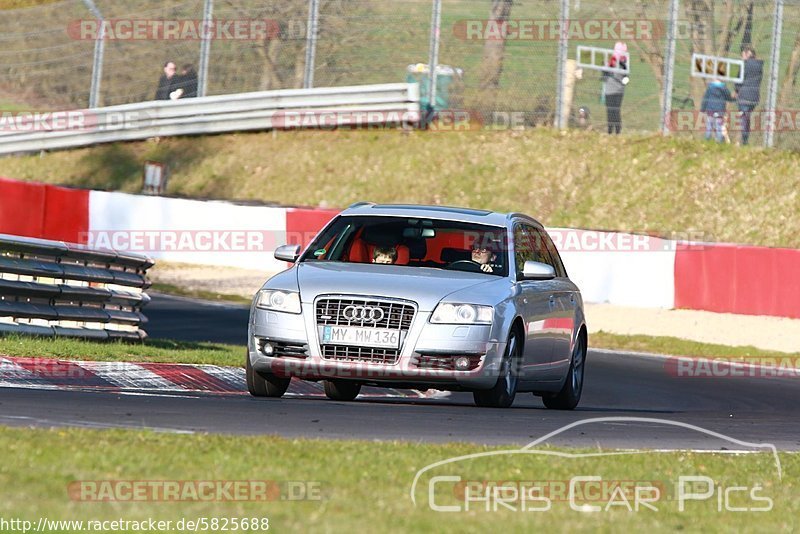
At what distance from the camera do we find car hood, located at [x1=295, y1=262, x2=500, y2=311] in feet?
32.3

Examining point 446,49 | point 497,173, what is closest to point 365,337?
point 497,173

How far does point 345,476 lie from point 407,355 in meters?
3.56

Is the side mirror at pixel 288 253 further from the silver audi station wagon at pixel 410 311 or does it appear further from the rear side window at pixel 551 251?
the rear side window at pixel 551 251

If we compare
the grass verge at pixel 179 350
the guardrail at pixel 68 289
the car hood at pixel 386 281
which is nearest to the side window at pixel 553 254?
the car hood at pixel 386 281

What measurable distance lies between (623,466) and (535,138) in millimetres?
22812

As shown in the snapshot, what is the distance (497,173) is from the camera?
29.2 m

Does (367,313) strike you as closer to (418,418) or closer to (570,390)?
(418,418)

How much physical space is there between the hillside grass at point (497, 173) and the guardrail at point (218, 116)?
0.39m

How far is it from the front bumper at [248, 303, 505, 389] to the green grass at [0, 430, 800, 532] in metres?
2.27

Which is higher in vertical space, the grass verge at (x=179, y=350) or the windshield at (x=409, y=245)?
the windshield at (x=409, y=245)

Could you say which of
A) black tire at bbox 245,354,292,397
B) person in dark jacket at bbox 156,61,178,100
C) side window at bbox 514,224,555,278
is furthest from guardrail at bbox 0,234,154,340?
person in dark jacket at bbox 156,61,178,100

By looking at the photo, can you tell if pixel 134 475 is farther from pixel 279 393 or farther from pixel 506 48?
pixel 506 48

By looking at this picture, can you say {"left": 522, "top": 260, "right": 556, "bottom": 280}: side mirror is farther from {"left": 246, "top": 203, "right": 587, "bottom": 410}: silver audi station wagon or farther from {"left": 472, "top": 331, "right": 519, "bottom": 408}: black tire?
{"left": 472, "top": 331, "right": 519, "bottom": 408}: black tire

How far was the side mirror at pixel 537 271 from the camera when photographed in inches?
423
